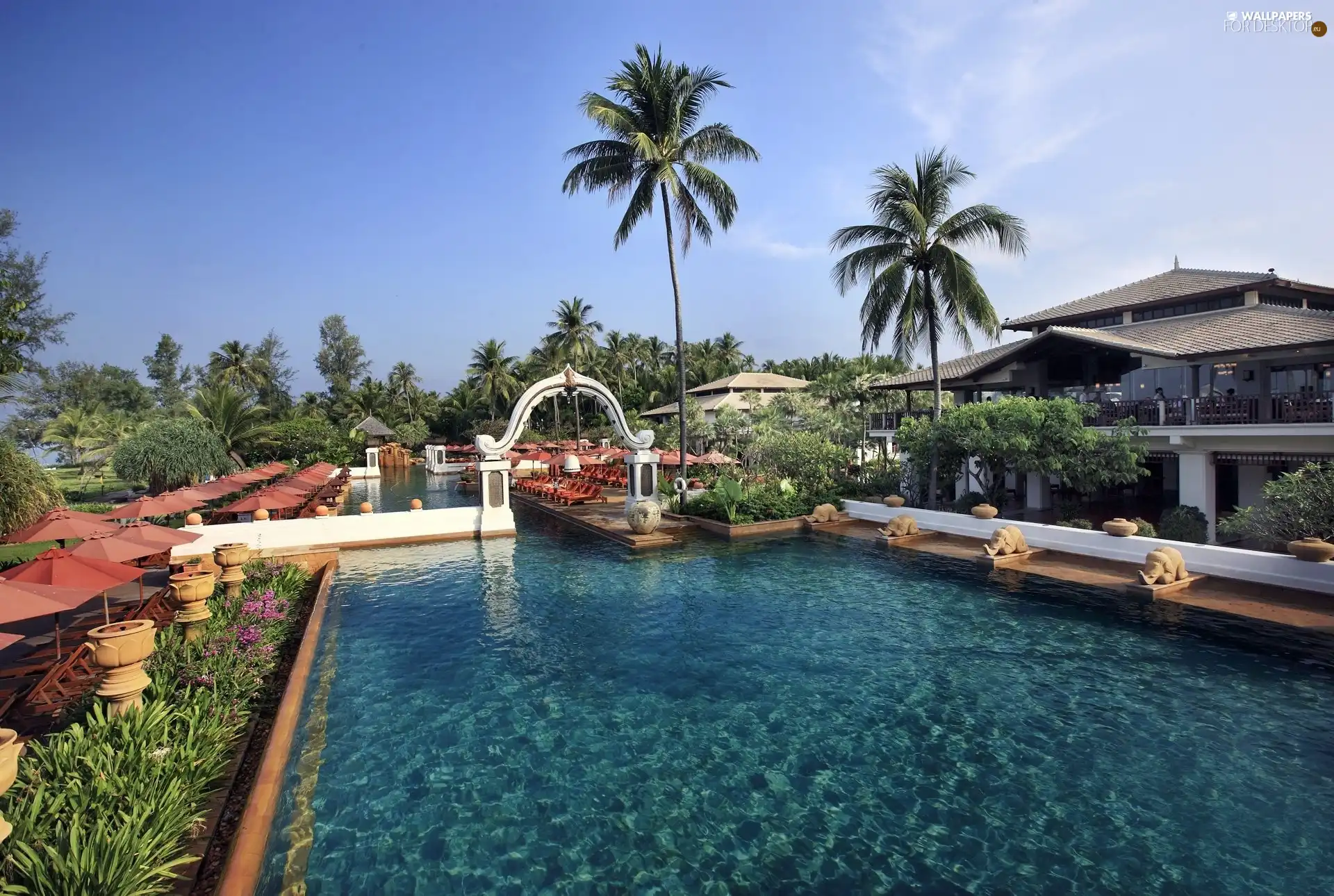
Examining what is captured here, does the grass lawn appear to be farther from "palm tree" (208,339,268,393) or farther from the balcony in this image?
the balcony

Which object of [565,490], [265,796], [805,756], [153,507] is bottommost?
[805,756]

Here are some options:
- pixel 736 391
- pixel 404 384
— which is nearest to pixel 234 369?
pixel 404 384

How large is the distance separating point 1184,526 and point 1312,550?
452 centimetres

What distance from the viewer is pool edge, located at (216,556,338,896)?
14.1 ft

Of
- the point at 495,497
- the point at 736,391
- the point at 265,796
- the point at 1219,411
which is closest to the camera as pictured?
the point at 265,796

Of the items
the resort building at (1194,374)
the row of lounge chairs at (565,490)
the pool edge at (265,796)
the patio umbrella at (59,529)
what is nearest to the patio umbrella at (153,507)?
the patio umbrella at (59,529)

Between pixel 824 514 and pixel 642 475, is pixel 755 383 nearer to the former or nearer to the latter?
pixel 642 475

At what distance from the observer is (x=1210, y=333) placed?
1720 cm

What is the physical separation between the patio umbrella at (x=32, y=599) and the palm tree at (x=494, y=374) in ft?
147

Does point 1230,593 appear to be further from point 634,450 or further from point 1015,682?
point 634,450

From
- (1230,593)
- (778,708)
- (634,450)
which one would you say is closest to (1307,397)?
(1230,593)

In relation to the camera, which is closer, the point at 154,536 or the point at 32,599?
the point at 32,599

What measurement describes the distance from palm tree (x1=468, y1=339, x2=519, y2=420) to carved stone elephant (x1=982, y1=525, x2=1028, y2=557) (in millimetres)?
41594

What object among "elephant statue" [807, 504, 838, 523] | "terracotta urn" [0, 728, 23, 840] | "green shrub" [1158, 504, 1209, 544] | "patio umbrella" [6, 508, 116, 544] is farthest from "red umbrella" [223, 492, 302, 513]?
"green shrub" [1158, 504, 1209, 544]
